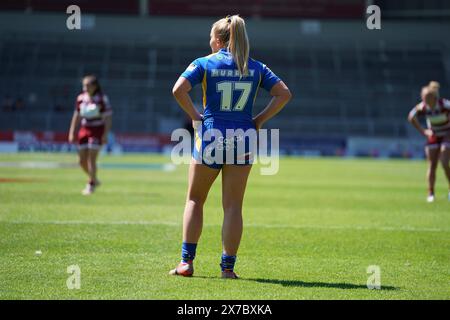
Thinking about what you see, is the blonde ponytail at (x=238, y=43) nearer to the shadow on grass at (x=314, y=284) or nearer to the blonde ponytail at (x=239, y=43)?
the blonde ponytail at (x=239, y=43)

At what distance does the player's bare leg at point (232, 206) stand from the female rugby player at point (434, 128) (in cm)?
969

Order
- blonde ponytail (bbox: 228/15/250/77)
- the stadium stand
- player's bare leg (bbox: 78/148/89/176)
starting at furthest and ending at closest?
the stadium stand → player's bare leg (bbox: 78/148/89/176) → blonde ponytail (bbox: 228/15/250/77)

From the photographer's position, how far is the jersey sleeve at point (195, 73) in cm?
717

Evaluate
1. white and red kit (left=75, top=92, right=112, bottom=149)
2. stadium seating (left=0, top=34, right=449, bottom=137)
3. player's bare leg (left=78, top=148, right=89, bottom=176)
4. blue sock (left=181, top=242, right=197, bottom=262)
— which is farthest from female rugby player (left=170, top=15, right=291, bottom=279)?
stadium seating (left=0, top=34, right=449, bottom=137)

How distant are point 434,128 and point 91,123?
734 cm

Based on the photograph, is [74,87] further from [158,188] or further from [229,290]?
[229,290]

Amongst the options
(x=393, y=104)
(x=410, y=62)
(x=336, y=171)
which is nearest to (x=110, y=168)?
(x=336, y=171)

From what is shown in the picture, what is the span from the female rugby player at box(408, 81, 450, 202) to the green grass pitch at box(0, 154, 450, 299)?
0.74 meters

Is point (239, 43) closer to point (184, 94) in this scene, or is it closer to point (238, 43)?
point (238, 43)

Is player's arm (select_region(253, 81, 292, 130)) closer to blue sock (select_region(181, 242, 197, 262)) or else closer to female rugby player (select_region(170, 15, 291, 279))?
female rugby player (select_region(170, 15, 291, 279))

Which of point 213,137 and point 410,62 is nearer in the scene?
point 213,137

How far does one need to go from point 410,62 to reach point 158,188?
3307cm

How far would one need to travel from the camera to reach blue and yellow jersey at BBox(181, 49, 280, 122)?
7.21m

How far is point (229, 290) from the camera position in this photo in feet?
21.7
